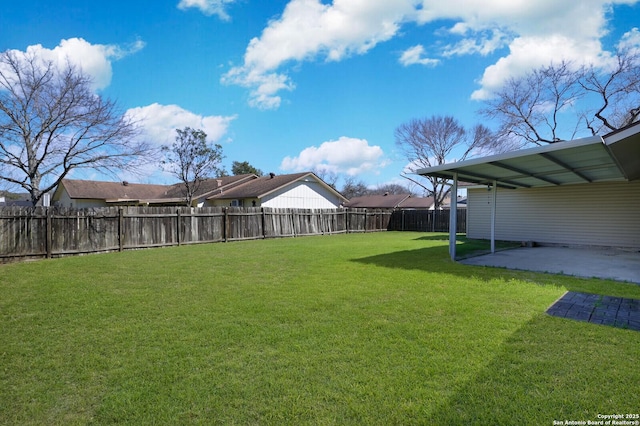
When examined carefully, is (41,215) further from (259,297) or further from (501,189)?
(501,189)

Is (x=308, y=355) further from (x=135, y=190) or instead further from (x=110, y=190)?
(x=135, y=190)

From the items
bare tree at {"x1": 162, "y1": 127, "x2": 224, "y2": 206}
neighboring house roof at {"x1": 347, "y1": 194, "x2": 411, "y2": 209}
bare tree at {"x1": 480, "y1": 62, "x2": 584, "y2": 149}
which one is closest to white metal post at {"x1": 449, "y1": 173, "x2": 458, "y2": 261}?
bare tree at {"x1": 480, "y1": 62, "x2": 584, "y2": 149}

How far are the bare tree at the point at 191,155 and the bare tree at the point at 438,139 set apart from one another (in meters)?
16.7

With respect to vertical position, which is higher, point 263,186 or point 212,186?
point 212,186

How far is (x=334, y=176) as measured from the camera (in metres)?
55.3

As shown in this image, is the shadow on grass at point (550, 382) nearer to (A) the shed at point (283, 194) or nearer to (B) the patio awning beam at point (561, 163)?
(B) the patio awning beam at point (561, 163)

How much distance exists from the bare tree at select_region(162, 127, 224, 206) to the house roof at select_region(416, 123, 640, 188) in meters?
17.5

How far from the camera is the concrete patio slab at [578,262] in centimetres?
698

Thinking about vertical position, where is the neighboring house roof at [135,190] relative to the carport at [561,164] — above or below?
above

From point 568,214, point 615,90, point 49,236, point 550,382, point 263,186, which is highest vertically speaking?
point 615,90

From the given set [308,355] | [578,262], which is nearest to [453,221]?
[578,262]

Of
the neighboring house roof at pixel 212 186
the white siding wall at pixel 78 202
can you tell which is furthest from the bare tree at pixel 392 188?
the white siding wall at pixel 78 202

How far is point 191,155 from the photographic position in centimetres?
2241

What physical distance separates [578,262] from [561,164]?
2.57 metres
